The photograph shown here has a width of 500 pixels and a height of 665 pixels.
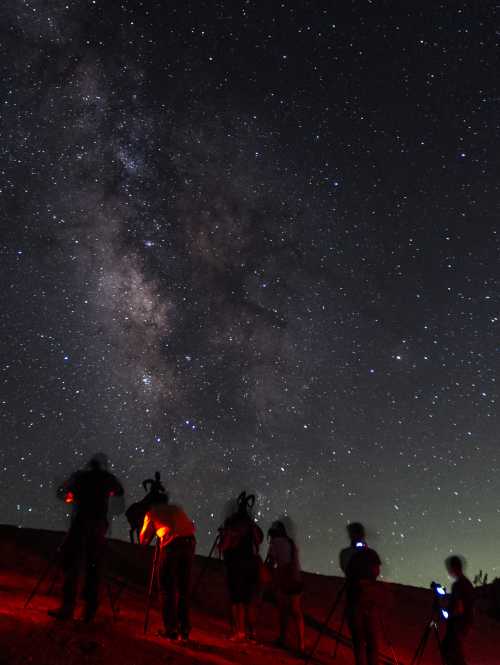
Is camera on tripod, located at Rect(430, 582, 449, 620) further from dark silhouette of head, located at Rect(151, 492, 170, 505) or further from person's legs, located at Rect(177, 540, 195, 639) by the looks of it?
dark silhouette of head, located at Rect(151, 492, 170, 505)

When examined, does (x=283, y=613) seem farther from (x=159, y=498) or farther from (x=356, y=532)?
(x=159, y=498)

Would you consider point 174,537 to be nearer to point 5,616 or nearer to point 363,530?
point 5,616

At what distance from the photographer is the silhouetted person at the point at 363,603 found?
6.96 meters

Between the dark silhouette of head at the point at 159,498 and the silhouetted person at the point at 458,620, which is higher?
the dark silhouette of head at the point at 159,498

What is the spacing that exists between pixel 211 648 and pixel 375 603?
A: 6.47ft

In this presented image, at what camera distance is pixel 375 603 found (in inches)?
277

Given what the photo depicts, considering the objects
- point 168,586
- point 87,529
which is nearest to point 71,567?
point 87,529

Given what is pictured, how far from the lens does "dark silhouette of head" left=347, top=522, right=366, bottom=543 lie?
7.69 metres

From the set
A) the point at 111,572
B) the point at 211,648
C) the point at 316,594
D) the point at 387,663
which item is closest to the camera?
the point at 211,648

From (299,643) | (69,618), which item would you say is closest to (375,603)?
(299,643)

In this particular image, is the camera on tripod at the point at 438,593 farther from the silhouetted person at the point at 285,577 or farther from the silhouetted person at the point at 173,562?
the silhouetted person at the point at 173,562

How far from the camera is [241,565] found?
319 inches

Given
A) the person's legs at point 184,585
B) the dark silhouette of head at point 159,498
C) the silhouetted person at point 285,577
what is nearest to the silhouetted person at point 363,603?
the silhouetted person at point 285,577

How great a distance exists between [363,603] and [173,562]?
2264mm
